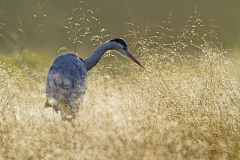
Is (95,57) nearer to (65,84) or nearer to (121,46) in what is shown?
(121,46)

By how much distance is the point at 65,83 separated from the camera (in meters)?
4.75

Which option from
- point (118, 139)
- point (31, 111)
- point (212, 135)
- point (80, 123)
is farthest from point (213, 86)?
point (31, 111)

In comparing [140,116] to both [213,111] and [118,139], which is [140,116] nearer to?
[118,139]

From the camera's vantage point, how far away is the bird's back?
4570 mm

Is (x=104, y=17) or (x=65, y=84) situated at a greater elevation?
(x=104, y=17)

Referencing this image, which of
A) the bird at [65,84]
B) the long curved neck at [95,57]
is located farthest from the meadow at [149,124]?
the long curved neck at [95,57]

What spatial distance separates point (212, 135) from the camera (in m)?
3.60

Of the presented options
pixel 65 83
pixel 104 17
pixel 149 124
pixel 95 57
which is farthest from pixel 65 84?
pixel 104 17

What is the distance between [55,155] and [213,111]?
5.91ft

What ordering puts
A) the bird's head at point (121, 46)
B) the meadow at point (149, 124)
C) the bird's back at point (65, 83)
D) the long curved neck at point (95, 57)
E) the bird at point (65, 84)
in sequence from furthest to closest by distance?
the bird's head at point (121, 46), the long curved neck at point (95, 57), the bird's back at point (65, 83), the bird at point (65, 84), the meadow at point (149, 124)

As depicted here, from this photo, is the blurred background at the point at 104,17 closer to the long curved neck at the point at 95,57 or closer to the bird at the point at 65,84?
the long curved neck at the point at 95,57

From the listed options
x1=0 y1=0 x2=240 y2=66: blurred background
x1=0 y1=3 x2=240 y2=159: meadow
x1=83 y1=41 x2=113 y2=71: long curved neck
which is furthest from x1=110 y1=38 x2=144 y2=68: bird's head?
x1=0 y1=0 x2=240 y2=66: blurred background

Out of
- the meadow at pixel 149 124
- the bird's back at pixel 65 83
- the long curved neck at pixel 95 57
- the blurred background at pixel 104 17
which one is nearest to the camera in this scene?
the meadow at pixel 149 124

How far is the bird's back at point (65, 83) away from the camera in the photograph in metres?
4.57
